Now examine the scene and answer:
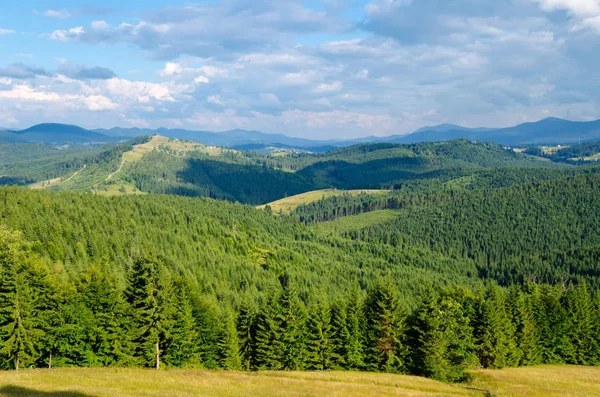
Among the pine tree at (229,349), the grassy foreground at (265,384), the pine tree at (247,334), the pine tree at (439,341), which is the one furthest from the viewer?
the pine tree at (247,334)

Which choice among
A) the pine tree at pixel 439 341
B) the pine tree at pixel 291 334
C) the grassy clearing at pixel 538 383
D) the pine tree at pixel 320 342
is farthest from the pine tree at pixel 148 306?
the grassy clearing at pixel 538 383

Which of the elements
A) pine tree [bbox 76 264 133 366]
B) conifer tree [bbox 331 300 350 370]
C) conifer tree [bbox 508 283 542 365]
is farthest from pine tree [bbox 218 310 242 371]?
conifer tree [bbox 508 283 542 365]

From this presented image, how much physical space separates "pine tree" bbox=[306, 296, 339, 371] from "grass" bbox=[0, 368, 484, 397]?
1170 centimetres

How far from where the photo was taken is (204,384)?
156 feet

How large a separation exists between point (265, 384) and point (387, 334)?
2677 cm

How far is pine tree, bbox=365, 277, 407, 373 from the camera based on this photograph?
71000mm

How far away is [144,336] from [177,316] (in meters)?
7.85

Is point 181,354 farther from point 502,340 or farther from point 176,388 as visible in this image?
point 502,340

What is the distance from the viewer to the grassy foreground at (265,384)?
4166cm

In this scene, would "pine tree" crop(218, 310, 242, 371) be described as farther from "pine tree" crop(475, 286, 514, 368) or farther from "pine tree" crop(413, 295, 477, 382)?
"pine tree" crop(475, 286, 514, 368)

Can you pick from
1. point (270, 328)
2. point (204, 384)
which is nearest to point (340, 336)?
point (270, 328)

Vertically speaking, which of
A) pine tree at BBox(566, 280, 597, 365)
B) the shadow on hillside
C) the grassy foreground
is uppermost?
the shadow on hillside

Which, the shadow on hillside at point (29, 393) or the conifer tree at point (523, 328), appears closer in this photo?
the shadow on hillside at point (29, 393)

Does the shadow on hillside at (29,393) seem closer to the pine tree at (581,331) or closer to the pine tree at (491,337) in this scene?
the pine tree at (491,337)
